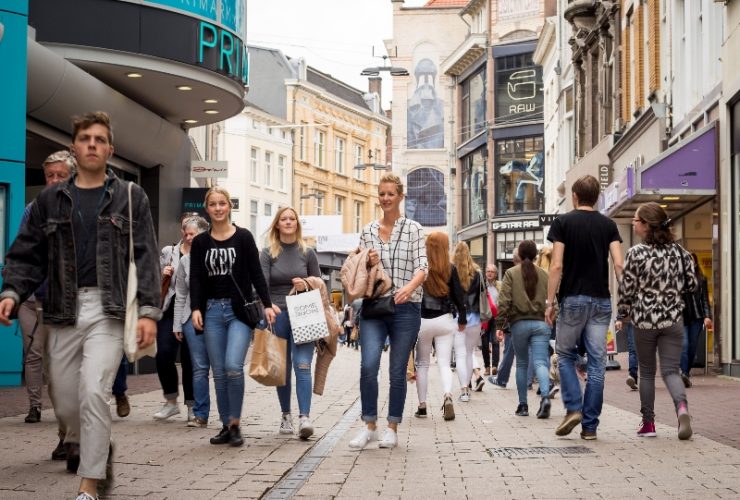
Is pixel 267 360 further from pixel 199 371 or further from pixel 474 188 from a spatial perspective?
pixel 474 188

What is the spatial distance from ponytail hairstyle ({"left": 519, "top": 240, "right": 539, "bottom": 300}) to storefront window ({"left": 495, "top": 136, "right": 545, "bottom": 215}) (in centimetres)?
5154

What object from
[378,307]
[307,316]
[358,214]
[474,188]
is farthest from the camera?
[358,214]

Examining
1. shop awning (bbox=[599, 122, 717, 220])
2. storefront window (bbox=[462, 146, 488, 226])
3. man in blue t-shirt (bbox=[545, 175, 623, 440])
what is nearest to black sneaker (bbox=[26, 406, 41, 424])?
man in blue t-shirt (bbox=[545, 175, 623, 440])

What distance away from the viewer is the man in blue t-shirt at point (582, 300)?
9.65m

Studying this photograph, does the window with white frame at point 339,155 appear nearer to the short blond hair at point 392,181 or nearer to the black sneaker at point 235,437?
the short blond hair at point 392,181

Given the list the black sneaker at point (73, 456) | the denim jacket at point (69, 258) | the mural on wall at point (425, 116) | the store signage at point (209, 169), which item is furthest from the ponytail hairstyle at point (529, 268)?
the mural on wall at point (425, 116)

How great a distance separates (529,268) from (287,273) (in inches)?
138

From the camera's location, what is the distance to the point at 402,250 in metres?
9.38

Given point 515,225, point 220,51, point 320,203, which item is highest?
point 320,203

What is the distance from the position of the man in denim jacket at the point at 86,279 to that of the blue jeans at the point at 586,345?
422 cm

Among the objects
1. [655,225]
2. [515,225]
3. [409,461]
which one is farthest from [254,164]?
[409,461]

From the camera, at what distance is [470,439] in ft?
32.9

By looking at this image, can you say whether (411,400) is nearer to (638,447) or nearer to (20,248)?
(638,447)

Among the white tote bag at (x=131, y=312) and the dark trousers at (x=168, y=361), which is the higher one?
the white tote bag at (x=131, y=312)
